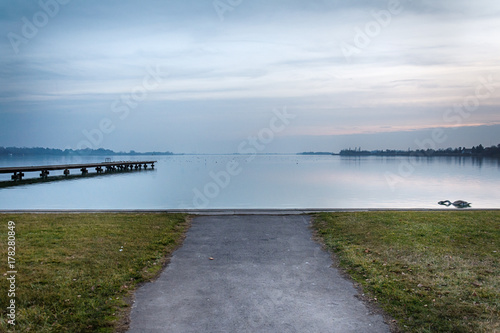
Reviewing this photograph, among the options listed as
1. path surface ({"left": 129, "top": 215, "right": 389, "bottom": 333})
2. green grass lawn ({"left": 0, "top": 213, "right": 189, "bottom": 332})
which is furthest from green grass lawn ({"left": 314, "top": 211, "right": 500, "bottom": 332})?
green grass lawn ({"left": 0, "top": 213, "right": 189, "bottom": 332})

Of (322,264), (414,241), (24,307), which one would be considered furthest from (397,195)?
(24,307)

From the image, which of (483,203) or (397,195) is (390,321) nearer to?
(483,203)

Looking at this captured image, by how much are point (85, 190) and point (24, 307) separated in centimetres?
2673

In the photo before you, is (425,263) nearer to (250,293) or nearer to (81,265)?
(250,293)

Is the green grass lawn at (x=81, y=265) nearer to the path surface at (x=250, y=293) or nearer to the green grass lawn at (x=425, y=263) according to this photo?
the path surface at (x=250, y=293)

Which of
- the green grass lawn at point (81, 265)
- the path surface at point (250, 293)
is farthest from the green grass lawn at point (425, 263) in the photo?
the green grass lawn at point (81, 265)

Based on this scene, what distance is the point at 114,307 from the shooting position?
15.7 feet

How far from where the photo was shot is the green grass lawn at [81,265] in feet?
14.7

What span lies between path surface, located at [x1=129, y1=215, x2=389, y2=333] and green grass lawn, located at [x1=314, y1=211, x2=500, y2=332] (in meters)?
0.47

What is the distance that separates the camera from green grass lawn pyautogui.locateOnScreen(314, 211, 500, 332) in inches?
182

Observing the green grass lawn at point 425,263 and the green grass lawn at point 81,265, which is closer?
the green grass lawn at point 81,265

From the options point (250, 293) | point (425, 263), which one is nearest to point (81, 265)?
point (250, 293)

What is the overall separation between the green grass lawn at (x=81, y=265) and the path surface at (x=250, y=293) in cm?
37

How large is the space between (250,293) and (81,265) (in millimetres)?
3144
